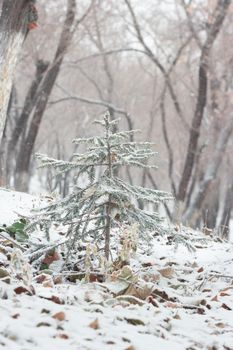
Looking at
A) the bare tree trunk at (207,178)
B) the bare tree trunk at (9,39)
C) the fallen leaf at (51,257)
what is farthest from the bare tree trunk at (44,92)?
the fallen leaf at (51,257)

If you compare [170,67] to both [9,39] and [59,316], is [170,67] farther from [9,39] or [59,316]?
[59,316]

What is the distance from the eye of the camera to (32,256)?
15.5 feet

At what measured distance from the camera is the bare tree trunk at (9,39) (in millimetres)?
6562

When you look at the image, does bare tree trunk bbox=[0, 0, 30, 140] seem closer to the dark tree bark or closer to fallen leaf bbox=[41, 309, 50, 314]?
fallen leaf bbox=[41, 309, 50, 314]

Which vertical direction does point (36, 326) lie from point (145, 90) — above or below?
below

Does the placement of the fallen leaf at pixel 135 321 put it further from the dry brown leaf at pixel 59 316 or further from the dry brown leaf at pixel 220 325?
the dry brown leaf at pixel 220 325

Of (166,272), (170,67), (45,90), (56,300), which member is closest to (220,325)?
(56,300)

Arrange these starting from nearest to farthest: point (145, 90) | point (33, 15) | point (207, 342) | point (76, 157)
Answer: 1. point (207, 342)
2. point (76, 157)
3. point (33, 15)
4. point (145, 90)

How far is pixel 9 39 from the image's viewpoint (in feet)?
21.8

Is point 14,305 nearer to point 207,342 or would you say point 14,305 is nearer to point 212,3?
point 207,342

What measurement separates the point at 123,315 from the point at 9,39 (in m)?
4.52

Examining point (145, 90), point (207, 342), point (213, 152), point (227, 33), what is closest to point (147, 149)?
point (207, 342)

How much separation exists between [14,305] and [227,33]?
15.6 meters

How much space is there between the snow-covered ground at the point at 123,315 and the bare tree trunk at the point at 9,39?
112 inches
